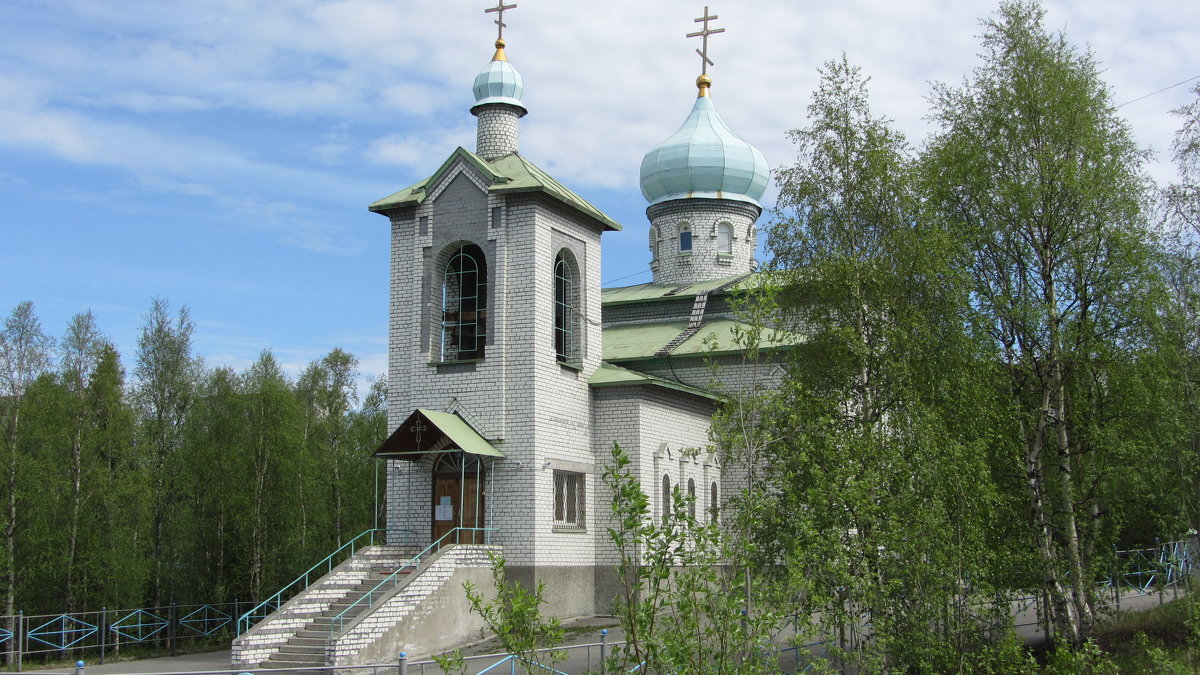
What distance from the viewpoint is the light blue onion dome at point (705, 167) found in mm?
31891

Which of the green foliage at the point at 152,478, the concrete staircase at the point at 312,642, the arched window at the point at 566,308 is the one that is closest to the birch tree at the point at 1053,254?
the arched window at the point at 566,308

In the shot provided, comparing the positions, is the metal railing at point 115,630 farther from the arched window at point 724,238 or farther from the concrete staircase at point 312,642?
the arched window at point 724,238

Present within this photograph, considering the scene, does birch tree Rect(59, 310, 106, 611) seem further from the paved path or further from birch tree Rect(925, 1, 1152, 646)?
birch tree Rect(925, 1, 1152, 646)

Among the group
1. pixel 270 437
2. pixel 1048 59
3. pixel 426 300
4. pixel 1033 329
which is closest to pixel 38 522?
pixel 270 437

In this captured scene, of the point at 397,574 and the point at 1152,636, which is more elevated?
the point at 397,574

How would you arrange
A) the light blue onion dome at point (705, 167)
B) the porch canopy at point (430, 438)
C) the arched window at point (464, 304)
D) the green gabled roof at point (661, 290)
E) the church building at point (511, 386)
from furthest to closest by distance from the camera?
the light blue onion dome at point (705, 167)
the green gabled roof at point (661, 290)
the arched window at point (464, 304)
the church building at point (511, 386)
the porch canopy at point (430, 438)

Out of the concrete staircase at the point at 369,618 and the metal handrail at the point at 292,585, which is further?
the metal handrail at the point at 292,585

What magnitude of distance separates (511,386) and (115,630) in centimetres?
921

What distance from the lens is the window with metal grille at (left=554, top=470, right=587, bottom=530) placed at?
21.0 metres

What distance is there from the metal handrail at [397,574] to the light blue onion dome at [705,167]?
581 inches

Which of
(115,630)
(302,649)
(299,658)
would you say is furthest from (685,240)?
(299,658)

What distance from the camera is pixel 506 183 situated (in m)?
21.0

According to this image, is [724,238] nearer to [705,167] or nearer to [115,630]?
[705,167]

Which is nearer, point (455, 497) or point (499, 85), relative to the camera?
point (455, 497)
